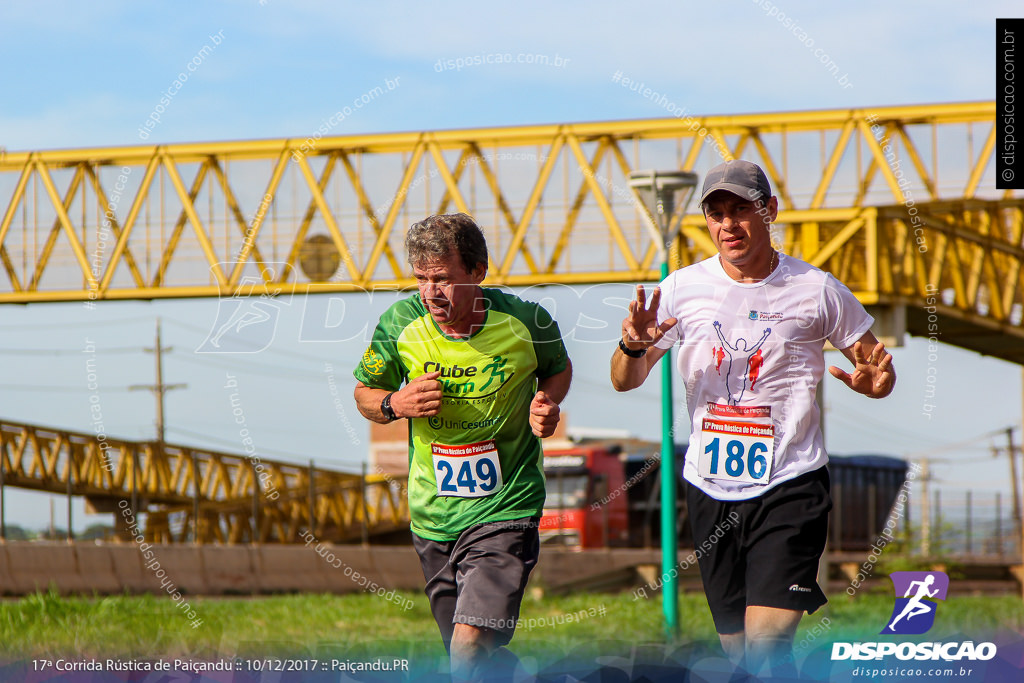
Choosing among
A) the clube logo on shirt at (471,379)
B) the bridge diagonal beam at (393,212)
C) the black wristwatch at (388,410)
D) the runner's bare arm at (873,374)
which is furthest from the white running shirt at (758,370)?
the bridge diagonal beam at (393,212)

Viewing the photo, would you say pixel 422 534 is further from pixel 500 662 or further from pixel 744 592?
pixel 744 592

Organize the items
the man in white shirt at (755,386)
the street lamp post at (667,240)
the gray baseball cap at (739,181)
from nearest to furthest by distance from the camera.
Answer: the gray baseball cap at (739,181) < the man in white shirt at (755,386) < the street lamp post at (667,240)

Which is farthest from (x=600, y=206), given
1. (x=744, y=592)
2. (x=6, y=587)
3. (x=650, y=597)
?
(x=744, y=592)

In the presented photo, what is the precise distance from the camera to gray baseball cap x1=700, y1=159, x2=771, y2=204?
503 centimetres

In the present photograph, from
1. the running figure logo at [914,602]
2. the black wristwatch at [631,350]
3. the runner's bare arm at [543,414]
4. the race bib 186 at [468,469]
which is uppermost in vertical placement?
the black wristwatch at [631,350]

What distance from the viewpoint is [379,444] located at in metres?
71.0

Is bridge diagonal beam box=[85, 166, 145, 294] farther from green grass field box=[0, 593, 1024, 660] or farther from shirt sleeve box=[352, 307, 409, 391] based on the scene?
shirt sleeve box=[352, 307, 409, 391]

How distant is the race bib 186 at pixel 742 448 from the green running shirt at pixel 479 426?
0.68 metres

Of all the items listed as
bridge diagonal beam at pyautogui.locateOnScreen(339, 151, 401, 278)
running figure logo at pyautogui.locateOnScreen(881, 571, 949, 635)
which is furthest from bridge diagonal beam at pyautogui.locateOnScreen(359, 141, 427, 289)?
running figure logo at pyautogui.locateOnScreen(881, 571, 949, 635)

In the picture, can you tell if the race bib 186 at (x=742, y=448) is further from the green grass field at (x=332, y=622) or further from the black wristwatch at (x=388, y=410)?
the black wristwatch at (x=388, y=410)

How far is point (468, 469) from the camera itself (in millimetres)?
5113

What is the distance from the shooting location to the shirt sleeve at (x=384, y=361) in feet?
17.4

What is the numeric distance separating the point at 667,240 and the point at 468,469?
9342 millimetres

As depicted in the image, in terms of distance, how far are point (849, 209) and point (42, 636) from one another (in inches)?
419
